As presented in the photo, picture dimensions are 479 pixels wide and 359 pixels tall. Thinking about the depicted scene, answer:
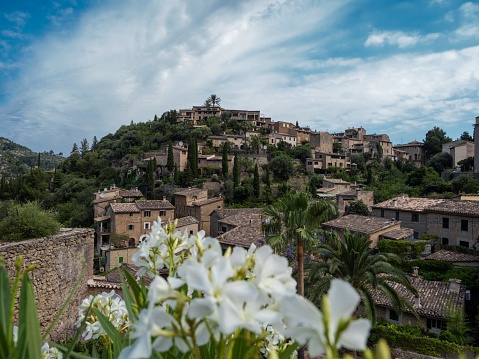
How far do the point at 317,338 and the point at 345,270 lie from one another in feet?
35.9

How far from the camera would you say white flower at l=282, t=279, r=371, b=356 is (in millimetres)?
762

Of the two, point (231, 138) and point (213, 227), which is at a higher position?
point (231, 138)

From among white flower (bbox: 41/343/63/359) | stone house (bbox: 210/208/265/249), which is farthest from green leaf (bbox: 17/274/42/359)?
stone house (bbox: 210/208/265/249)

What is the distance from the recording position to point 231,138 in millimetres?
62094

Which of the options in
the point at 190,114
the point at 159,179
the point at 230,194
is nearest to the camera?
the point at 230,194

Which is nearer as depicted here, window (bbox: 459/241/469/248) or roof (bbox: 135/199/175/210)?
window (bbox: 459/241/469/248)

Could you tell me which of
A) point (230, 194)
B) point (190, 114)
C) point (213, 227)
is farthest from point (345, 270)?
point (190, 114)

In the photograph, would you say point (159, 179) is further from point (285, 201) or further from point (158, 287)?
point (158, 287)

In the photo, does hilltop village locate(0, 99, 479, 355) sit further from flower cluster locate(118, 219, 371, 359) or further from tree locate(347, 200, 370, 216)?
flower cluster locate(118, 219, 371, 359)

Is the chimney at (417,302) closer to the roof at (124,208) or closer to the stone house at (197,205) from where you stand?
the stone house at (197,205)

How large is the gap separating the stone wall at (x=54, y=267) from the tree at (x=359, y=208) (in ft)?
105

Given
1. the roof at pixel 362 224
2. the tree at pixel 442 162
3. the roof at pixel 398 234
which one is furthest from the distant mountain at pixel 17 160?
the tree at pixel 442 162

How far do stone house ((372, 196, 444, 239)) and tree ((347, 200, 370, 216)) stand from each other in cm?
407

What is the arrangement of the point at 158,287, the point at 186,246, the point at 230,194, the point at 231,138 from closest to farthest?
the point at 158,287, the point at 186,246, the point at 230,194, the point at 231,138
